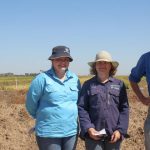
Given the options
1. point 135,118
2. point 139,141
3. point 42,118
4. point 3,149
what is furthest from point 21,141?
point 42,118

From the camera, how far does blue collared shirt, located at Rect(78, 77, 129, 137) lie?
444cm

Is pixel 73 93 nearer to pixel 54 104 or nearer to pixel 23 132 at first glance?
pixel 54 104

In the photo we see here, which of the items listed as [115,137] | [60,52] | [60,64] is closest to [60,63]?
[60,64]

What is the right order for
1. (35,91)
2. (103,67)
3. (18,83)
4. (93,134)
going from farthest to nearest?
(18,83)
(35,91)
(103,67)
(93,134)

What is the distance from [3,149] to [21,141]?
0.82 metres

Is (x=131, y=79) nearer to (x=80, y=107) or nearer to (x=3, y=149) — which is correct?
(x=80, y=107)

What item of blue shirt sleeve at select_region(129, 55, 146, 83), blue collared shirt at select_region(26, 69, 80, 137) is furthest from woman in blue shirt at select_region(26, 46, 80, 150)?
blue shirt sleeve at select_region(129, 55, 146, 83)

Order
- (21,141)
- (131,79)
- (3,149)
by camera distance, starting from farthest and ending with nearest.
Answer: (21,141) < (3,149) < (131,79)

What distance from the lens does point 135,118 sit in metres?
11.3

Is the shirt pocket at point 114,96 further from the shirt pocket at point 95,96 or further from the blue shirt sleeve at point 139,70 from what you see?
the blue shirt sleeve at point 139,70

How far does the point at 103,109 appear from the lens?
4.43 metres

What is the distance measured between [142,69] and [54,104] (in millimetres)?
1099

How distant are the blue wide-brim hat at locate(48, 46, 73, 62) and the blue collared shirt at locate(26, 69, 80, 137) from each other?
193 millimetres

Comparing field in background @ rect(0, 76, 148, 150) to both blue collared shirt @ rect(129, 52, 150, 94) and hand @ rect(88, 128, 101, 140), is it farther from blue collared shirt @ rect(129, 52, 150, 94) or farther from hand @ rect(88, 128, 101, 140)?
hand @ rect(88, 128, 101, 140)
